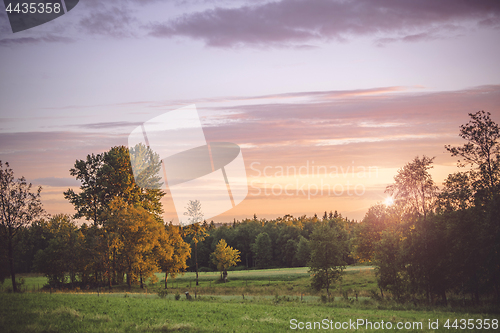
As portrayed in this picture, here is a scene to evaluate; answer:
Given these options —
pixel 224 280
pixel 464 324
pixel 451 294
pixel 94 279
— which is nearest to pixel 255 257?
pixel 224 280

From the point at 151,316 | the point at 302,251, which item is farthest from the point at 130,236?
the point at 302,251

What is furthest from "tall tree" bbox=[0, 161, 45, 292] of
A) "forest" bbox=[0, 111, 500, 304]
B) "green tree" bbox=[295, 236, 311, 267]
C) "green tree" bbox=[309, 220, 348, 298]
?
"green tree" bbox=[295, 236, 311, 267]

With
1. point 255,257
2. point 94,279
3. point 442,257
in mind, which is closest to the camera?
point 442,257

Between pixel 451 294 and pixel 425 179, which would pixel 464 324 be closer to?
pixel 451 294

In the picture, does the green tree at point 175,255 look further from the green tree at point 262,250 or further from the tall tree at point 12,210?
the green tree at point 262,250

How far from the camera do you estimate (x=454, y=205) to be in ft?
103

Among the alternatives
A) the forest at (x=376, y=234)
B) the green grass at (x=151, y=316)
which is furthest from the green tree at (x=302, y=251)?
the green grass at (x=151, y=316)

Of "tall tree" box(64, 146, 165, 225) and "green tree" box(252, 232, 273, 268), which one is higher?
"tall tree" box(64, 146, 165, 225)

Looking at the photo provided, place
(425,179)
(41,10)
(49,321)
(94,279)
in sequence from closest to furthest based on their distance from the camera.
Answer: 1. (41,10)
2. (49,321)
3. (425,179)
4. (94,279)

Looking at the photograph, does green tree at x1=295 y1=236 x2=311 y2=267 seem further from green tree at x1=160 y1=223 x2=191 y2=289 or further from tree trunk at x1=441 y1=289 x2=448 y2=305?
tree trunk at x1=441 y1=289 x2=448 y2=305

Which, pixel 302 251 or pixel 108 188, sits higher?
pixel 108 188

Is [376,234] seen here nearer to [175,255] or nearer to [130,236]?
[175,255]

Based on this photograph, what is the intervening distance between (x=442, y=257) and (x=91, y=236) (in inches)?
1684

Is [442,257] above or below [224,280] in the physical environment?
above
